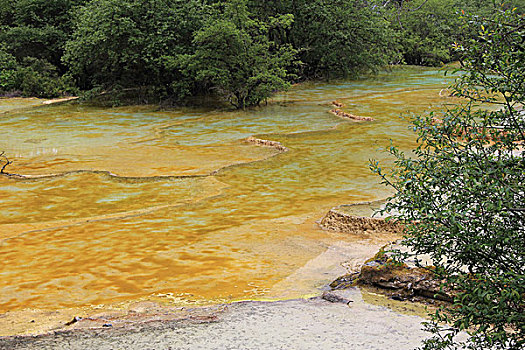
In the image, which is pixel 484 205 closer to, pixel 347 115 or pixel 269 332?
pixel 269 332

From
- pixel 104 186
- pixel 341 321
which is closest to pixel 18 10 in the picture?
pixel 104 186

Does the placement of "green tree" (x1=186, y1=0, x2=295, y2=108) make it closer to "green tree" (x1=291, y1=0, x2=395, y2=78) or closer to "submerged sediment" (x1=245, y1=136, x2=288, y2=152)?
"submerged sediment" (x1=245, y1=136, x2=288, y2=152)

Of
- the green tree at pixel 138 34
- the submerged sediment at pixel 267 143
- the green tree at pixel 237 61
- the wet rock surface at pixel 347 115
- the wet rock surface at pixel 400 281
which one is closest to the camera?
the wet rock surface at pixel 400 281

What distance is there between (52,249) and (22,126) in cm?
1154

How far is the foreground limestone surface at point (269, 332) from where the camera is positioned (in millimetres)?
4148

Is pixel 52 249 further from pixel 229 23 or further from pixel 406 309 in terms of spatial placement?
pixel 229 23

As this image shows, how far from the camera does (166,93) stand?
21.3 m

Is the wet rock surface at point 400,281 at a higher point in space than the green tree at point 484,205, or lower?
lower

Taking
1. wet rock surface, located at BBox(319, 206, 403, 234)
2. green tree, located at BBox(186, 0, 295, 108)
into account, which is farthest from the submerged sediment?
wet rock surface, located at BBox(319, 206, 403, 234)

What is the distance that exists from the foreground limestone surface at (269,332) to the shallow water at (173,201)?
0.75 m

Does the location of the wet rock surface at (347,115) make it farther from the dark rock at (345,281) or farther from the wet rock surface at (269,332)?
the wet rock surface at (269,332)

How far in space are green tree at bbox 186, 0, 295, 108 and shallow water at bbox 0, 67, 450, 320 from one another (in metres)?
1.55

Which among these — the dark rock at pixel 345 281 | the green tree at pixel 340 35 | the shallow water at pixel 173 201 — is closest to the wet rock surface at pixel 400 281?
the dark rock at pixel 345 281

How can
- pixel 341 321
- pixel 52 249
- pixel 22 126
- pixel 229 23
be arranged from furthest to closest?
pixel 229 23 → pixel 22 126 → pixel 52 249 → pixel 341 321
